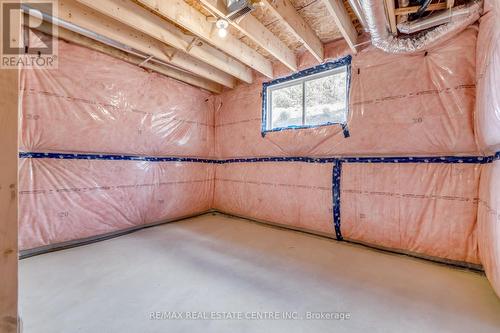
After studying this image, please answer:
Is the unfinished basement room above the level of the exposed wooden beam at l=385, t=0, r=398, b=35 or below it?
below

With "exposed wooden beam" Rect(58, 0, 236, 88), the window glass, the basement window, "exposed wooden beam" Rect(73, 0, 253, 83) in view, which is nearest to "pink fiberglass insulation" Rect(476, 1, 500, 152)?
the basement window

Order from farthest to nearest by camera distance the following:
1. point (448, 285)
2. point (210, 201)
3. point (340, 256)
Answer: point (210, 201)
point (340, 256)
point (448, 285)

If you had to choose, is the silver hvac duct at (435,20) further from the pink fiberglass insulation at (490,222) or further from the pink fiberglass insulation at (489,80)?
the pink fiberglass insulation at (490,222)

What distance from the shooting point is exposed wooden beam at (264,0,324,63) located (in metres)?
2.09

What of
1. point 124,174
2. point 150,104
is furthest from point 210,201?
point 150,104

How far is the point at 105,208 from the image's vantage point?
9.68 feet

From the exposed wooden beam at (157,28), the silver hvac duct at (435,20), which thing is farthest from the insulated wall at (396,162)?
the exposed wooden beam at (157,28)

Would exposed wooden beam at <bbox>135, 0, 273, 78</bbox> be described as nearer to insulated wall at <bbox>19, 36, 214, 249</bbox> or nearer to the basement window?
the basement window

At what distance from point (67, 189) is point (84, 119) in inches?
35.2

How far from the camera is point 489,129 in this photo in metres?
1.75

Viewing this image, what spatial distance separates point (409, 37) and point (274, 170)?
232cm

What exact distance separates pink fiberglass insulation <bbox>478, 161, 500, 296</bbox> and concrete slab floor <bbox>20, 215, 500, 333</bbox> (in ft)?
0.63

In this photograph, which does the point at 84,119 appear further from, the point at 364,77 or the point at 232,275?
the point at 364,77

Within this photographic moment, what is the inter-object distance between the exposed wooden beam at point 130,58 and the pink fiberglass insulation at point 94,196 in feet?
4.75
